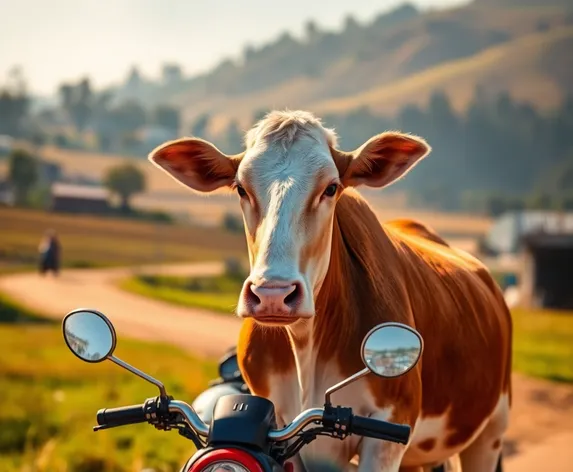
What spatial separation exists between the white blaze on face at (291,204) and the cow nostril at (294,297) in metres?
0.12

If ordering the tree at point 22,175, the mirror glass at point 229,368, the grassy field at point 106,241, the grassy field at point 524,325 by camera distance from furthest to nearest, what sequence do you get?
the tree at point 22,175 → the grassy field at point 106,241 → the grassy field at point 524,325 → the mirror glass at point 229,368

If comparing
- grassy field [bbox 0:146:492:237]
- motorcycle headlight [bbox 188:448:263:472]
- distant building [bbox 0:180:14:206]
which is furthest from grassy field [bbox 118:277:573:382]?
distant building [bbox 0:180:14:206]

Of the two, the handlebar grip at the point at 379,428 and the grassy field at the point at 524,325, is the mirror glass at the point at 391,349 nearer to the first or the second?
the handlebar grip at the point at 379,428

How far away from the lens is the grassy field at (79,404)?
10.3m

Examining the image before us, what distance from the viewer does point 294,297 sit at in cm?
377

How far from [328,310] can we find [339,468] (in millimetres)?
708

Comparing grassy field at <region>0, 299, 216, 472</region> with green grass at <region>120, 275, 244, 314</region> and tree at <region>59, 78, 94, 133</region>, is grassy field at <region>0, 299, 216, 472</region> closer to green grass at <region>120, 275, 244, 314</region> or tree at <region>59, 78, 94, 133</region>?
green grass at <region>120, 275, 244, 314</region>

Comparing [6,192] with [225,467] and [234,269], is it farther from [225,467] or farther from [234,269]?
[225,467]

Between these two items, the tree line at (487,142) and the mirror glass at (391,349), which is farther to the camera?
the tree line at (487,142)

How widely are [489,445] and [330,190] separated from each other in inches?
111

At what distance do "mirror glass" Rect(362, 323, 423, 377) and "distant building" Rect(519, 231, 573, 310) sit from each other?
39.5m

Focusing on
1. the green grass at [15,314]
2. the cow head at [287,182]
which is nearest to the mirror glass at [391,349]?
the cow head at [287,182]

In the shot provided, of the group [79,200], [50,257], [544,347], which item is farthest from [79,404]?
[79,200]

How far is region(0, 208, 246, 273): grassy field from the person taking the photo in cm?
4656
